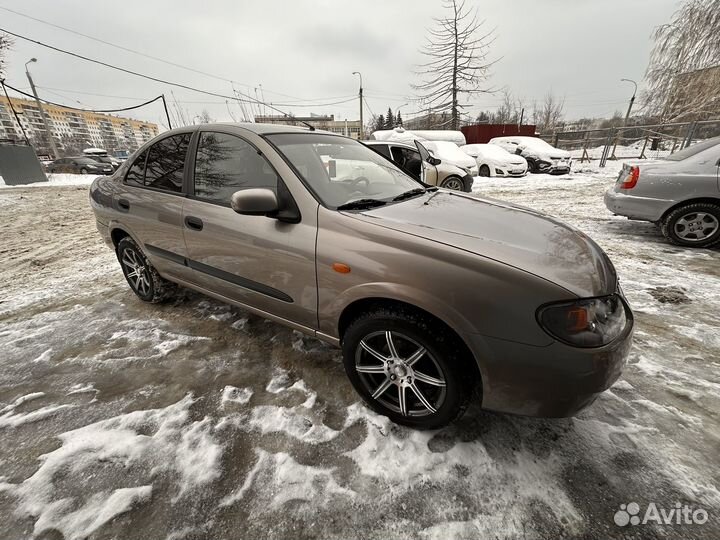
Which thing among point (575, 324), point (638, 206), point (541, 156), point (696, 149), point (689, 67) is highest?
point (689, 67)

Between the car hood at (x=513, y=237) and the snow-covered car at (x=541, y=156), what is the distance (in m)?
13.5

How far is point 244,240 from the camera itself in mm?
2070

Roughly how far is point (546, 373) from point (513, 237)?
0.69 m

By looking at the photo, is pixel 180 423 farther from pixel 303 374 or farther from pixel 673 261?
pixel 673 261

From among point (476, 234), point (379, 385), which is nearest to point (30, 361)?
point (379, 385)

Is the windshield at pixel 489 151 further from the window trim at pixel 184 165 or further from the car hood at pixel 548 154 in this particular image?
the window trim at pixel 184 165

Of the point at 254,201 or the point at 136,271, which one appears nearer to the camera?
the point at 254,201

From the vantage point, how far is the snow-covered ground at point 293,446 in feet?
4.54

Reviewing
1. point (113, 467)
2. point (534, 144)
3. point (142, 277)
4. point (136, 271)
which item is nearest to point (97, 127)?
point (534, 144)

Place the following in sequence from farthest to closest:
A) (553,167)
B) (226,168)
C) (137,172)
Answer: (553,167)
(137,172)
(226,168)

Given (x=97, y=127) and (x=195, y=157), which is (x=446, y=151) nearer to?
Result: (x=195, y=157)

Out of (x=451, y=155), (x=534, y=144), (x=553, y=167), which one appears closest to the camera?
(x=451, y=155)

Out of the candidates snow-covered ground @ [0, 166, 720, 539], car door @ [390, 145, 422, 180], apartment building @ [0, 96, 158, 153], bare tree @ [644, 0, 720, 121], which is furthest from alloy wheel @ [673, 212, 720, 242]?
apartment building @ [0, 96, 158, 153]

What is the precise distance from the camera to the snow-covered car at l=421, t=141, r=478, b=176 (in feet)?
35.9
